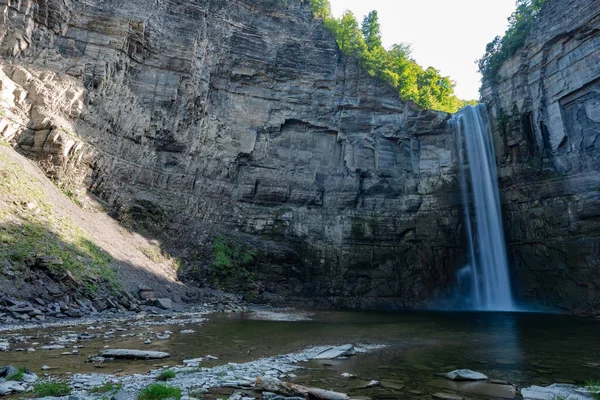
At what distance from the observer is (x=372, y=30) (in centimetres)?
4353

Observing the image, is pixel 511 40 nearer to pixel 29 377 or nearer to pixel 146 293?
pixel 146 293

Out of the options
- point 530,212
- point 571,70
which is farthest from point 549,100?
point 530,212

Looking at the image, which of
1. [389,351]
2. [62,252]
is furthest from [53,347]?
[62,252]

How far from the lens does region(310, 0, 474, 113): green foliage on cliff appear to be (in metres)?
37.8

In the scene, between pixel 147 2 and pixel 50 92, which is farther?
pixel 147 2

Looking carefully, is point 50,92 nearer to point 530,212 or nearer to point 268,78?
point 268,78

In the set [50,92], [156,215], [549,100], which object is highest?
[549,100]

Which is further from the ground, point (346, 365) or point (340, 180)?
point (340, 180)

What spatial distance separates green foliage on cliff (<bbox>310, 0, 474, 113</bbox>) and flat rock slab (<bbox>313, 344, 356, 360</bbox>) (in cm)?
3255

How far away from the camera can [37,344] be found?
8250 millimetres

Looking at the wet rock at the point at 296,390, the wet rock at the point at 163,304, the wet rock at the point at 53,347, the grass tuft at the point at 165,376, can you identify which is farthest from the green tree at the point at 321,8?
the wet rock at the point at 296,390

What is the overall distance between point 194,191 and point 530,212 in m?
26.3

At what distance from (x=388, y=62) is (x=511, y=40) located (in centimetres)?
1122

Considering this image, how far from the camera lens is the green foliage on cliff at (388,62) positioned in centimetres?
3781
